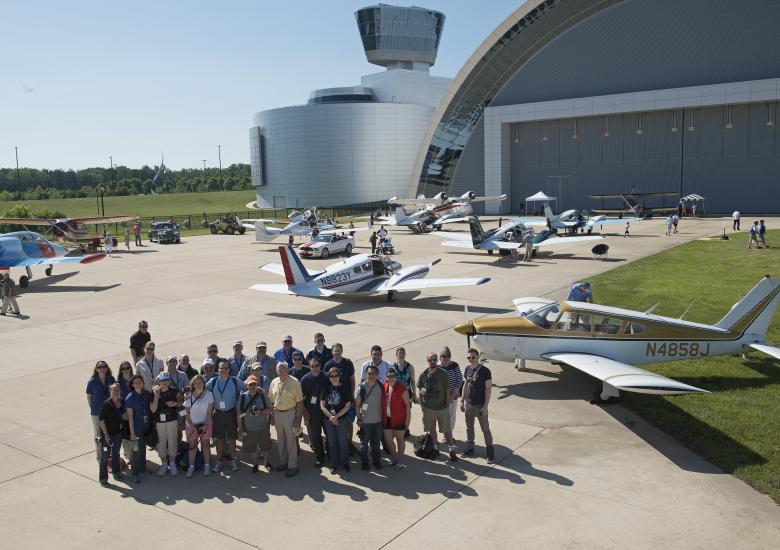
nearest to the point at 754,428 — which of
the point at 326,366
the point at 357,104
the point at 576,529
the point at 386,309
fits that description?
the point at 576,529

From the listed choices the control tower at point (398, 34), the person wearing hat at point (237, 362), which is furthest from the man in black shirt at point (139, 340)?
Answer: the control tower at point (398, 34)

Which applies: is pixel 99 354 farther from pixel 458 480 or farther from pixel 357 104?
pixel 357 104

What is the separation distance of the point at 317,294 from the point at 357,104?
78371 millimetres

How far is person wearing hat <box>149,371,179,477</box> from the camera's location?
8.71m

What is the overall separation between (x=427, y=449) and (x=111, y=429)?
4.46 m

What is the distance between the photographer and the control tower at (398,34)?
4008 inches

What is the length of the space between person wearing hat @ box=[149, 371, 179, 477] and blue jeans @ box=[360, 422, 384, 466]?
8.80 feet

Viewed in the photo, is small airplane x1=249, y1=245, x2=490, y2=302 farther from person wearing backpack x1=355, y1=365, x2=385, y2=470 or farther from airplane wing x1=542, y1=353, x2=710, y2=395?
person wearing backpack x1=355, y1=365, x2=385, y2=470

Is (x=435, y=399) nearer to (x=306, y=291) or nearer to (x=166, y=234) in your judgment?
(x=306, y=291)

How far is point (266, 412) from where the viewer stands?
8.84m

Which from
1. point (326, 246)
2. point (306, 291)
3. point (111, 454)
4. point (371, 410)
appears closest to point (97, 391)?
point (111, 454)

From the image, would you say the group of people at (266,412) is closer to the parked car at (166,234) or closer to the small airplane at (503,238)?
the small airplane at (503,238)

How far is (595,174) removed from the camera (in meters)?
69.7

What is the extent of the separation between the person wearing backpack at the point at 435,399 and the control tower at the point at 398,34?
101 meters
